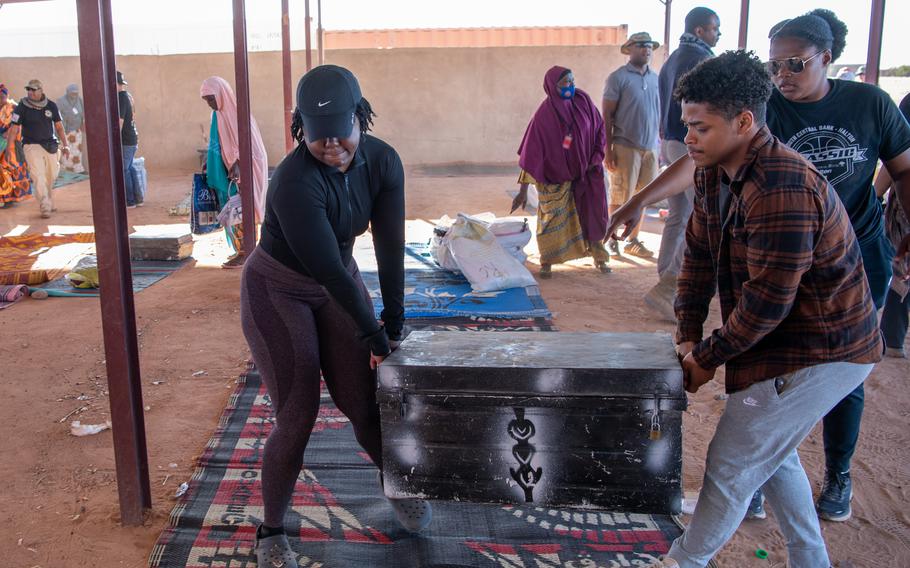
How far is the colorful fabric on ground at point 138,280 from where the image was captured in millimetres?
6660

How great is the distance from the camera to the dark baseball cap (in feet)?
7.20

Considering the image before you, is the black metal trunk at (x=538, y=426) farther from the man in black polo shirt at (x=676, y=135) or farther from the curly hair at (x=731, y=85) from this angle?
the man in black polo shirt at (x=676, y=135)

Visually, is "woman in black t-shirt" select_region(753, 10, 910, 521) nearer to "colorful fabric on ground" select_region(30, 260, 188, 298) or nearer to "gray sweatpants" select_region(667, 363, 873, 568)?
"gray sweatpants" select_region(667, 363, 873, 568)

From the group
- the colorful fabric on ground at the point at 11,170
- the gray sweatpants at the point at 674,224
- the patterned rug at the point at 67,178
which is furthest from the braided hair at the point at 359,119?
the patterned rug at the point at 67,178

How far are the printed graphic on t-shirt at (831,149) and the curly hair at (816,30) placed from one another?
A: 0.88 feet

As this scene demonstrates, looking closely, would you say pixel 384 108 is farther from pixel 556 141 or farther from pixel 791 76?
pixel 791 76

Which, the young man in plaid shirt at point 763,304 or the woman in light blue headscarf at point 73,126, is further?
the woman in light blue headscarf at point 73,126

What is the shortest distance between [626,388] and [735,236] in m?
0.47

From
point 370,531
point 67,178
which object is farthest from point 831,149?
point 67,178

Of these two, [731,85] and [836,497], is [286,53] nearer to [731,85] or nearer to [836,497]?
[836,497]

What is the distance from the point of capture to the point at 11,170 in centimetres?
1141

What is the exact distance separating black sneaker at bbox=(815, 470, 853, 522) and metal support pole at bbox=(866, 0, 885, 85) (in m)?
3.14

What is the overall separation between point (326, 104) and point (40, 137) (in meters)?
9.70

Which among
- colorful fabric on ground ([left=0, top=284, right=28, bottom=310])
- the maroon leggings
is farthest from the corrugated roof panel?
the maroon leggings
